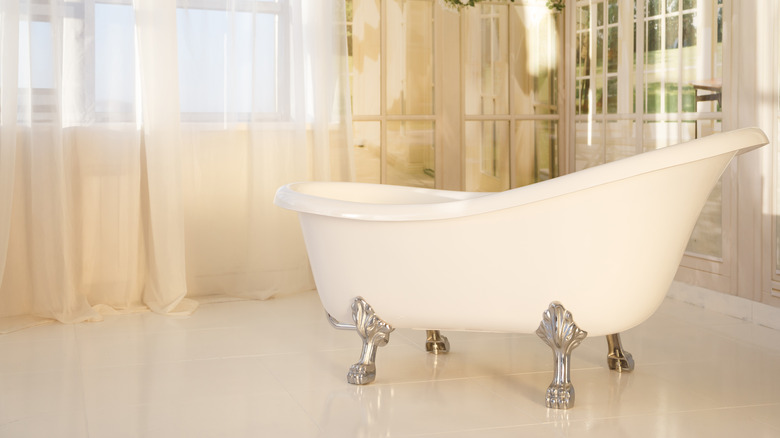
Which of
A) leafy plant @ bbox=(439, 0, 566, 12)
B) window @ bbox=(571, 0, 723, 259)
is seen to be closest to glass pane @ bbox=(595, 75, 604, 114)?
window @ bbox=(571, 0, 723, 259)

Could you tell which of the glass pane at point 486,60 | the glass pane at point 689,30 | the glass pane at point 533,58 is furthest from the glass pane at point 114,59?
the glass pane at point 689,30

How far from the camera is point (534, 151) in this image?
14.7 feet

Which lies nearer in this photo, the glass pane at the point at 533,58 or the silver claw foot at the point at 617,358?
the silver claw foot at the point at 617,358

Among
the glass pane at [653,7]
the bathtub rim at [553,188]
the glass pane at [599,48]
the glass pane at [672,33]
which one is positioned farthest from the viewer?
the glass pane at [599,48]

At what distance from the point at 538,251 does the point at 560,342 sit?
0.82 feet

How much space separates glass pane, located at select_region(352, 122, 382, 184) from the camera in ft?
13.7

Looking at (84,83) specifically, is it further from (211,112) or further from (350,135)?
(350,135)

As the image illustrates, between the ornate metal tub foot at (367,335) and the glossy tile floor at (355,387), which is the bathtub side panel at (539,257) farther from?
the glossy tile floor at (355,387)

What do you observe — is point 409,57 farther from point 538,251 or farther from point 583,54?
point 538,251

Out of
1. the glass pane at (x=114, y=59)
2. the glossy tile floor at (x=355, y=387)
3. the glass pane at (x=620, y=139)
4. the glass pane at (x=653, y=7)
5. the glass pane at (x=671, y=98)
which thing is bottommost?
the glossy tile floor at (x=355, y=387)

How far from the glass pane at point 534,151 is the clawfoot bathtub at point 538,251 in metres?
2.23

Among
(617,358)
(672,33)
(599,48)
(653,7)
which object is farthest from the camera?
(599,48)

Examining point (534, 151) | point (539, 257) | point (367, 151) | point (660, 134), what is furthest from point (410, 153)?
point (539, 257)

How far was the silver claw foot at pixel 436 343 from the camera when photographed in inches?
109
